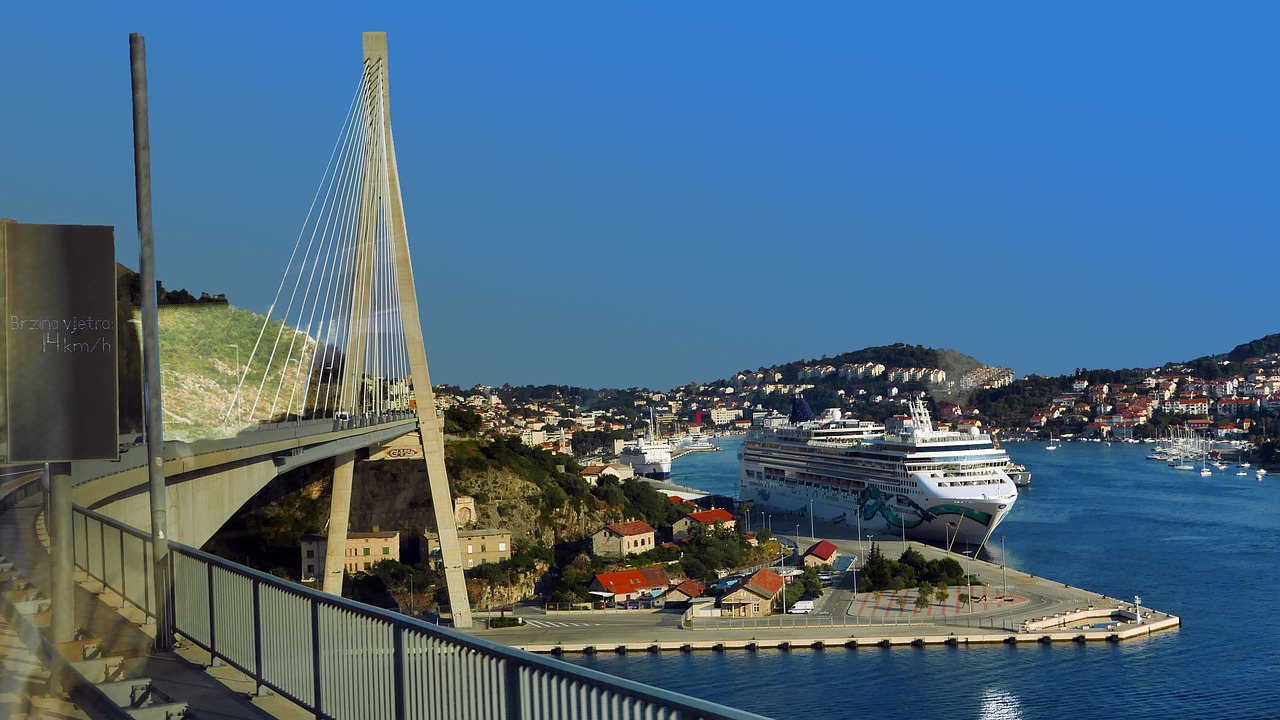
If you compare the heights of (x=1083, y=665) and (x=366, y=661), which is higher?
(x=366, y=661)

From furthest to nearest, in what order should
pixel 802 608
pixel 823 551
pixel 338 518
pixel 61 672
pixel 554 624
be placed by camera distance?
pixel 823 551, pixel 802 608, pixel 554 624, pixel 338 518, pixel 61 672

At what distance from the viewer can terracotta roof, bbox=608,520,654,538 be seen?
30.1 meters

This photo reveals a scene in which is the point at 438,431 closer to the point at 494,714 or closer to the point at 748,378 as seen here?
the point at 494,714

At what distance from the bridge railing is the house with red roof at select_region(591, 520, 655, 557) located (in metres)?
25.3

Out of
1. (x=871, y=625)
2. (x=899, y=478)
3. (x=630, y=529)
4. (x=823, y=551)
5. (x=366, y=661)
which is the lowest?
(x=871, y=625)

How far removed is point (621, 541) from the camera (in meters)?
29.9

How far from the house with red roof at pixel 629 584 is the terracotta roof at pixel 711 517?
682cm

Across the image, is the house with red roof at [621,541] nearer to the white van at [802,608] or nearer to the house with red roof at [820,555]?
the house with red roof at [820,555]

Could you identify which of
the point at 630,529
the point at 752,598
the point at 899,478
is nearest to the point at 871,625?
the point at 752,598

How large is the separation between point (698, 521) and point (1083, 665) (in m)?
15.5

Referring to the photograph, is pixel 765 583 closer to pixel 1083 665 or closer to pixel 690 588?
pixel 690 588

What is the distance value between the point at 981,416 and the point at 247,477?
4011 inches

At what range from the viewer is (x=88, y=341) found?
3.65 meters

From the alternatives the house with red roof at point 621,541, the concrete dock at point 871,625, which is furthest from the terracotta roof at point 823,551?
the house with red roof at point 621,541
